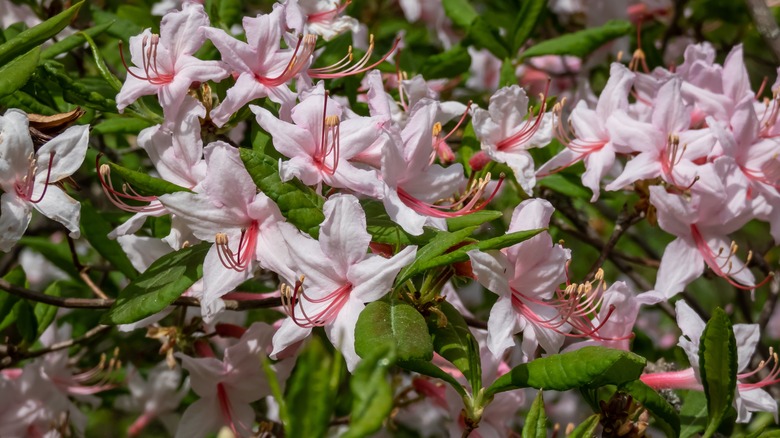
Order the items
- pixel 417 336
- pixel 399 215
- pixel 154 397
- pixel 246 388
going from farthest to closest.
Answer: pixel 154 397 → pixel 246 388 → pixel 399 215 → pixel 417 336

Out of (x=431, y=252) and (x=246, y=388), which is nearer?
(x=431, y=252)

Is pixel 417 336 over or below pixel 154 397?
over

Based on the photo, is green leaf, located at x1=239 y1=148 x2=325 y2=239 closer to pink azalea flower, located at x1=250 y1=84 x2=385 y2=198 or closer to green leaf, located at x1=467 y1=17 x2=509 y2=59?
pink azalea flower, located at x1=250 y1=84 x2=385 y2=198

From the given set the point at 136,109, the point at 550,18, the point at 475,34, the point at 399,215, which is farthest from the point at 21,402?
the point at 550,18

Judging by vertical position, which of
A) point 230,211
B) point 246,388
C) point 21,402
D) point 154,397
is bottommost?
point 154,397

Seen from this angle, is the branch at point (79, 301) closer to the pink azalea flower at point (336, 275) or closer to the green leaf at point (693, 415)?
the pink azalea flower at point (336, 275)

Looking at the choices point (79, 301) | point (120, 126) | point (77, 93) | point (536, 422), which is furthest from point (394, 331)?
point (120, 126)

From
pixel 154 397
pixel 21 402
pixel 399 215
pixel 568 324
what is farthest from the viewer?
pixel 154 397

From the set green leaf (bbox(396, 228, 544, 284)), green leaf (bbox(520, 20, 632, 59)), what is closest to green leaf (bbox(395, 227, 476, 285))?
green leaf (bbox(396, 228, 544, 284))

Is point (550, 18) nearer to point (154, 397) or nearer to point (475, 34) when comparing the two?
point (475, 34)
